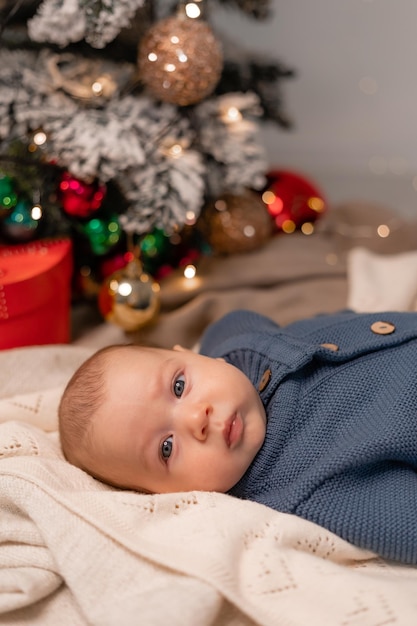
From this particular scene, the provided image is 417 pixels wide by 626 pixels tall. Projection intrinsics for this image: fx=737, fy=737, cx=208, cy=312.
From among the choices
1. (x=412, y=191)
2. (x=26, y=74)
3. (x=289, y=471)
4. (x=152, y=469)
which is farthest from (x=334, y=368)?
(x=412, y=191)

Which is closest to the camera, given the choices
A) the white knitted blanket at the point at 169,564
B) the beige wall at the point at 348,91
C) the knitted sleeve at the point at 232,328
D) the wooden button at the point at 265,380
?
the white knitted blanket at the point at 169,564

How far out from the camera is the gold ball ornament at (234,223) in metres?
1.79

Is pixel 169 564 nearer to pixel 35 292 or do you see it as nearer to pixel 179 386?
pixel 179 386

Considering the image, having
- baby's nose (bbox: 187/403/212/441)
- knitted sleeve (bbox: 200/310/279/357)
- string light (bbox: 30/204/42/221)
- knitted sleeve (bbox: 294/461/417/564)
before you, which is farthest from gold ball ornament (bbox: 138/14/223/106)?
knitted sleeve (bbox: 294/461/417/564)

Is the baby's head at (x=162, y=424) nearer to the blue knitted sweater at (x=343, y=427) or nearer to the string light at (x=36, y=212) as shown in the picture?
the blue knitted sweater at (x=343, y=427)

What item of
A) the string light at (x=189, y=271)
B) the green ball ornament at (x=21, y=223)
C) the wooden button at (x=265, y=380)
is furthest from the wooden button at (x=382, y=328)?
the green ball ornament at (x=21, y=223)

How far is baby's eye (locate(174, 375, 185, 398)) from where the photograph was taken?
3.58 ft

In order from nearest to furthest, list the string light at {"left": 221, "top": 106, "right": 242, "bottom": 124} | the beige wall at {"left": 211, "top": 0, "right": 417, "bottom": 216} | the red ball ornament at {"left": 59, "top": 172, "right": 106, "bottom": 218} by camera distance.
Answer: the red ball ornament at {"left": 59, "top": 172, "right": 106, "bottom": 218}, the string light at {"left": 221, "top": 106, "right": 242, "bottom": 124}, the beige wall at {"left": 211, "top": 0, "right": 417, "bottom": 216}

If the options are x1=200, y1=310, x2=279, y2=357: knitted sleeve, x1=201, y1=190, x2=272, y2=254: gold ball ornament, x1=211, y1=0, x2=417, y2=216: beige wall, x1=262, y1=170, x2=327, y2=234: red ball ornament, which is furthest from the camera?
x1=211, y1=0, x2=417, y2=216: beige wall

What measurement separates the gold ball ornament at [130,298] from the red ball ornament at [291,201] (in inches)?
22.0

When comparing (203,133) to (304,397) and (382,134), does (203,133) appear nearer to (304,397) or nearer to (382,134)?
(304,397)

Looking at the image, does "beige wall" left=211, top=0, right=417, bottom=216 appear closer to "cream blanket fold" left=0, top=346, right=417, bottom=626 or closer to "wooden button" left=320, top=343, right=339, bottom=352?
"wooden button" left=320, top=343, right=339, bottom=352

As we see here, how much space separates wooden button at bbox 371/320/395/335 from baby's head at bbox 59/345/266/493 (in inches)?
9.7

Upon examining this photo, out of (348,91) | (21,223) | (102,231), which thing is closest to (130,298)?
(102,231)
